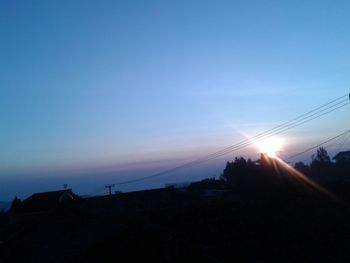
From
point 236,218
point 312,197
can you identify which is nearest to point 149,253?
point 236,218

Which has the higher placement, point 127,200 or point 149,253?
point 127,200

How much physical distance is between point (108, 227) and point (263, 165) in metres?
25.9

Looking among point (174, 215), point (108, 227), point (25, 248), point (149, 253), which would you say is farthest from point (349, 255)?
point (25, 248)

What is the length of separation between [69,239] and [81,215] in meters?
1.69

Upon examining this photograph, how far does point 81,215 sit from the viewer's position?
2331 cm

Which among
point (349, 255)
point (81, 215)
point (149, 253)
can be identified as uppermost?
point (81, 215)

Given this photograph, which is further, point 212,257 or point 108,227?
point 108,227

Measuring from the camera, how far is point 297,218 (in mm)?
12844

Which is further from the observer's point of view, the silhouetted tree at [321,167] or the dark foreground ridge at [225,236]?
the silhouetted tree at [321,167]

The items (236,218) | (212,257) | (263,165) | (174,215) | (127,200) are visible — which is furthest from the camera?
(263,165)

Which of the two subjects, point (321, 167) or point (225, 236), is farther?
point (321, 167)

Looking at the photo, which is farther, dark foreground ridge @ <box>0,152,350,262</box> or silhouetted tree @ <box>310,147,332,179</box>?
silhouetted tree @ <box>310,147,332,179</box>

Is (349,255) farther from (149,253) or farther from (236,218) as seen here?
(149,253)

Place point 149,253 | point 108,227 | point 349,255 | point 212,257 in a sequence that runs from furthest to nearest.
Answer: point 108,227 → point 149,253 → point 212,257 → point 349,255
